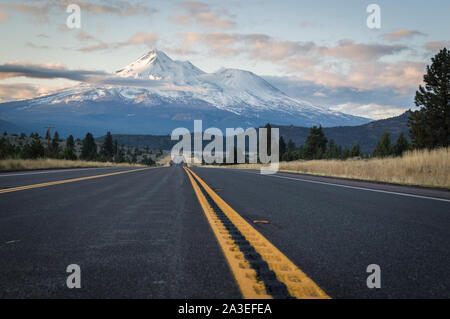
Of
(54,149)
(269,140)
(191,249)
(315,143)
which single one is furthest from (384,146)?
(191,249)

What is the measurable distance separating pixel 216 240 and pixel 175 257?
678 millimetres

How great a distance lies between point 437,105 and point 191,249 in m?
47.6

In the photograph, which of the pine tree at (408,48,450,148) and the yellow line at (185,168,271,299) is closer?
the yellow line at (185,168,271,299)

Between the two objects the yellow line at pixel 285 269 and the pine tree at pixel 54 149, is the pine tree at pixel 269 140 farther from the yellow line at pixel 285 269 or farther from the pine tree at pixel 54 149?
the yellow line at pixel 285 269

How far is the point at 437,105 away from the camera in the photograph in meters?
42.2

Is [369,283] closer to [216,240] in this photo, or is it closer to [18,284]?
[216,240]

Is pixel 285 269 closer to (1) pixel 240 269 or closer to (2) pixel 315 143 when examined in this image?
(1) pixel 240 269

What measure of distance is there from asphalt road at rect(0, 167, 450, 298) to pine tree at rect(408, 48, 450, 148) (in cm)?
4221

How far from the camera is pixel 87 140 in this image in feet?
365

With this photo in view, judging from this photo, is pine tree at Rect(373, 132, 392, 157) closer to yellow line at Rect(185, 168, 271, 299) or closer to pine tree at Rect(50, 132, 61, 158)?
pine tree at Rect(50, 132, 61, 158)

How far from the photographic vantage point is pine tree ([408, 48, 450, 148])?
41.0m

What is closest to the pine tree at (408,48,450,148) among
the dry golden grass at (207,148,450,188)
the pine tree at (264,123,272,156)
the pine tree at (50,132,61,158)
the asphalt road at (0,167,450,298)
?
the dry golden grass at (207,148,450,188)
